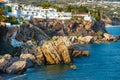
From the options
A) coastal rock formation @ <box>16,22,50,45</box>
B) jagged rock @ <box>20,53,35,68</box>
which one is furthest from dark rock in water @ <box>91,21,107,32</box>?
jagged rock @ <box>20,53,35,68</box>

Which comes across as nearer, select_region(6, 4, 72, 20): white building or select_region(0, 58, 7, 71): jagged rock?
select_region(0, 58, 7, 71): jagged rock

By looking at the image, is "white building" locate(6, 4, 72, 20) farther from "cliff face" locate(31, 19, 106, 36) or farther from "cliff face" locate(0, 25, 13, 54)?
"cliff face" locate(0, 25, 13, 54)

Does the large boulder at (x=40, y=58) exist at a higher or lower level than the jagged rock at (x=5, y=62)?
lower

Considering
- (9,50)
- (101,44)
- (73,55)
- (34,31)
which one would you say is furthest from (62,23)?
(9,50)

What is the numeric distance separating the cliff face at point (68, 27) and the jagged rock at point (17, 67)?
139ft

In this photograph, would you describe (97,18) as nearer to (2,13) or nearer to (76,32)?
(76,32)

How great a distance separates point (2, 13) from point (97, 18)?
45.3 meters

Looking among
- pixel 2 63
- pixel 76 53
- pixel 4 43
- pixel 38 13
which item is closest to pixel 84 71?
pixel 2 63

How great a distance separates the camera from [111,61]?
6450 cm

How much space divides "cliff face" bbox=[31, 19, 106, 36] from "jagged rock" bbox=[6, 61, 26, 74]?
139 feet

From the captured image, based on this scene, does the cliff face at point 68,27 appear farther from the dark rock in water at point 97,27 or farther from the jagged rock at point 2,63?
the jagged rock at point 2,63

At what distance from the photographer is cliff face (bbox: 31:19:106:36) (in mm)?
94438

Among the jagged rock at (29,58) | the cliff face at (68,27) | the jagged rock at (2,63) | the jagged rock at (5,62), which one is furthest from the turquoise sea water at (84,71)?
the cliff face at (68,27)

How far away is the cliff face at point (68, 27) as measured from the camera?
9444cm
